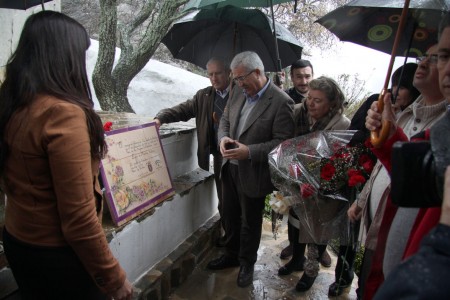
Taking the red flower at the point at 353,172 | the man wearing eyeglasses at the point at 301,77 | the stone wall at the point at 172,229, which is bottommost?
the stone wall at the point at 172,229

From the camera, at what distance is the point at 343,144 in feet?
7.75

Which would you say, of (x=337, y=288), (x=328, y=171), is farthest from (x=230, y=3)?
Result: (x=337, y=288)

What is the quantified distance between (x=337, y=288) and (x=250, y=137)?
1516 millimetres

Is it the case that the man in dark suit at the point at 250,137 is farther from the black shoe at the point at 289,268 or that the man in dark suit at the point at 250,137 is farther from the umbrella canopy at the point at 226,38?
the umbrella canopy at the point at 226,38

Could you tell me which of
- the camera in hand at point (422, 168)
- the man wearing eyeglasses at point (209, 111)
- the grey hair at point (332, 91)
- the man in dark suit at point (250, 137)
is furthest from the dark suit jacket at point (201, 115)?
the camera in hand at point (422, 168)

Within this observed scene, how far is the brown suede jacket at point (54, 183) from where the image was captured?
1060 mm

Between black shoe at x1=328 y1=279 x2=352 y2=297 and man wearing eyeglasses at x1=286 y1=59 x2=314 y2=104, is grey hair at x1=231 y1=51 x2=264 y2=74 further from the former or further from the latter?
black shoe at x1=328 y1=279 x2=352 y2=297

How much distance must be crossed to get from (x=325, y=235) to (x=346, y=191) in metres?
0.39

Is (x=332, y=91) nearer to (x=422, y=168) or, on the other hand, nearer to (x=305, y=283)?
(x=305, y=283)

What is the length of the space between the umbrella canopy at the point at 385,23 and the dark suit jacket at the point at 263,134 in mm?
708

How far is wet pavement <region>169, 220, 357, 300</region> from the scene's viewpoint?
279 centimetres

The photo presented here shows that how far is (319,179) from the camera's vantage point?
2.34 metres

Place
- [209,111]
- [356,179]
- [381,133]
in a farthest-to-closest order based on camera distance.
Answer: [209,111]
[356,179]
[381,133]

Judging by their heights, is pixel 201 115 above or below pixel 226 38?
below
